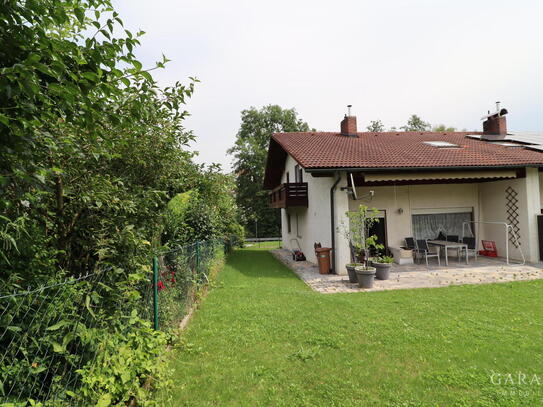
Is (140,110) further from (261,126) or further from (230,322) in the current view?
(261,126)

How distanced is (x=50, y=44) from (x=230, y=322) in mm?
4955

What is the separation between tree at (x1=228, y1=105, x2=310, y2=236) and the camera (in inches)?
1347

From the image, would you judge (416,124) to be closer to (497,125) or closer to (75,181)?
(497,125)

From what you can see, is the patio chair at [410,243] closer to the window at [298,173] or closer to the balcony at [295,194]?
the balcony at [295,194]

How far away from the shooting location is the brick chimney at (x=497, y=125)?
15.9 meters

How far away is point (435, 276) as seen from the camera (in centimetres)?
922

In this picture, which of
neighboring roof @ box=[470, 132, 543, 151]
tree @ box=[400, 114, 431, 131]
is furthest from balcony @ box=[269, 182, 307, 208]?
tree @ box=[400, 114, 431, 131]

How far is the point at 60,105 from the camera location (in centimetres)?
187

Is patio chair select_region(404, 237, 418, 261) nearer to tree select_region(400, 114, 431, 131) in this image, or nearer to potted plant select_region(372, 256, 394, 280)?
potted plant select_region(372, 256, 394, 280)

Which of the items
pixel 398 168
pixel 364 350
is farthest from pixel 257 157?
pixel 364 350

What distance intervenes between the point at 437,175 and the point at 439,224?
10.3 feet

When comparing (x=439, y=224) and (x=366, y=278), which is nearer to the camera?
(x=366, y=278)

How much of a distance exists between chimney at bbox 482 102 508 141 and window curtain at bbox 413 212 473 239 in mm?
6032

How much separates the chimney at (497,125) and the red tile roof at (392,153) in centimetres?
122
